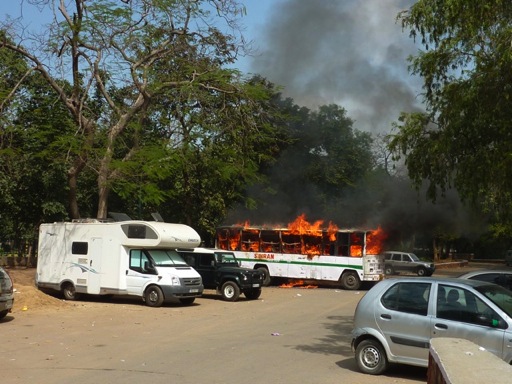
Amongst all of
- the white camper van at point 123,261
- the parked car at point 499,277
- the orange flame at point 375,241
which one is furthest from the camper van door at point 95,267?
the orange flame at point 375,241

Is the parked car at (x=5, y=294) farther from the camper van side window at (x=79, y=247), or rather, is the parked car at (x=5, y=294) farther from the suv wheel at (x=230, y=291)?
the suv wheel at (x=230, y=291)

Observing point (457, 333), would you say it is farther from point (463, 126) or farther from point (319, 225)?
point (319, 225)

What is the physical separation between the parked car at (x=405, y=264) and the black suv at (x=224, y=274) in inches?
651

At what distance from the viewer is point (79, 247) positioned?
21.2 meters

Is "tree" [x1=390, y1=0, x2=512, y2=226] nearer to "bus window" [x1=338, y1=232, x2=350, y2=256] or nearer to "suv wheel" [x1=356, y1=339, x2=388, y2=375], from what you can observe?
"suv wheel" [x1=356, y1=339, x2=388, y2=375]

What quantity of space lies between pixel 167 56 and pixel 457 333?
63.9 ft

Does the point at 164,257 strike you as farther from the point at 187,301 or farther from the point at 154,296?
the point at 187,301

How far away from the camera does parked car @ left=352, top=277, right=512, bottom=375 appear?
8.77 m

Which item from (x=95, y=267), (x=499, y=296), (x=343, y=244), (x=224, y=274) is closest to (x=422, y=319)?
(x=499, y=296)

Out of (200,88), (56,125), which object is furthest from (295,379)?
(56,125)

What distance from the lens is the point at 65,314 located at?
17.6 metres

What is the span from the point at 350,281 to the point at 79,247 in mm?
12255

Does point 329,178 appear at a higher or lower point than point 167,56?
lower

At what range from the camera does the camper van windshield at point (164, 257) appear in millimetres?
20312
